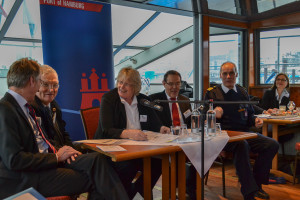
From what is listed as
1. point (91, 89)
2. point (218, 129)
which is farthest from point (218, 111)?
point (91, 89)

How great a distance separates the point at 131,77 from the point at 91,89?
121 cm

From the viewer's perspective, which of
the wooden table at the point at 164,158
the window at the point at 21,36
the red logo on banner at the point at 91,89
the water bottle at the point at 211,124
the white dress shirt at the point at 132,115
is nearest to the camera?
the wooden table at the point at 164,158

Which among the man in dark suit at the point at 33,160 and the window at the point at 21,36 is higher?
the window at the point at 21,36

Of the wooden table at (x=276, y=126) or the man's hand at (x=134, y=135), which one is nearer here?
the man's hand at (x=134, y=135)

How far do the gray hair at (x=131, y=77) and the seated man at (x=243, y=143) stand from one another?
897mm

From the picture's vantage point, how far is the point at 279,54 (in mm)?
5703

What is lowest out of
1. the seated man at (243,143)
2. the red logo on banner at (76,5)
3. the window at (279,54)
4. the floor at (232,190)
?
the floor at (232,190)

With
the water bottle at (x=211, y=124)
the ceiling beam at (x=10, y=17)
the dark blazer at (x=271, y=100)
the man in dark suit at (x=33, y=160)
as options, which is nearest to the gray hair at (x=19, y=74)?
the man in dark suit at (x=33, y=160)

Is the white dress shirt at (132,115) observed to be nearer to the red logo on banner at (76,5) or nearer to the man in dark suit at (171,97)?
the man in dark suit at (171,97)

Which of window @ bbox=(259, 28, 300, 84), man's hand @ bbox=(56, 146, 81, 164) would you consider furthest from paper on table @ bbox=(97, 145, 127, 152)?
window @ bbox=(259, 28, 300, 84)

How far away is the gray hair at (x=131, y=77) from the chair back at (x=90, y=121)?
418 millimetres

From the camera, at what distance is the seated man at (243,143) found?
2682 millimetres

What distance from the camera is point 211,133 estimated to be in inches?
93.1

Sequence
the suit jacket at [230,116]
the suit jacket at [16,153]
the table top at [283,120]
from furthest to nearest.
→ the table top at [283,120] < the suit jacket at [230,116] < the suit jacket at [16,153]
